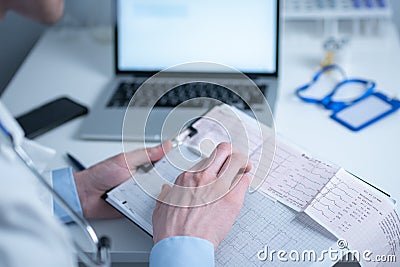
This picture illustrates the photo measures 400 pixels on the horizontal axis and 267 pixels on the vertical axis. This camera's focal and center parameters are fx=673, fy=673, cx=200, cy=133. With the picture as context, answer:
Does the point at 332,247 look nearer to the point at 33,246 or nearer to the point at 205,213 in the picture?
the point at 205,213

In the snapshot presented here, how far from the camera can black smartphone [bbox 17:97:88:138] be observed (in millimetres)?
1235

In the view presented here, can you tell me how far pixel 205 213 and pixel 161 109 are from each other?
1.25 feet

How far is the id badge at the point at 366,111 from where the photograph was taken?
1.20 m

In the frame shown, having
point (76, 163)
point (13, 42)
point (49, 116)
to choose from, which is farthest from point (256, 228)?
point (13, 42)

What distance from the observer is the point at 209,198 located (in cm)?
93

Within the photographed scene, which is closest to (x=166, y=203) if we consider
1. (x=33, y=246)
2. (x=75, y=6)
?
(x=33, y=246)

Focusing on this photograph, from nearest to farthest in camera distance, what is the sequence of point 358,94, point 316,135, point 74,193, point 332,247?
point 332,247 < point 74,193 < point 316,135 < point 358,94

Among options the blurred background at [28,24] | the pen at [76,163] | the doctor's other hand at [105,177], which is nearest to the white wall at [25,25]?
the blurred background at [28,24]

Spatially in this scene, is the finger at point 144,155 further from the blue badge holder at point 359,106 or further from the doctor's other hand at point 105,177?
the blue badge holder at point 359,106

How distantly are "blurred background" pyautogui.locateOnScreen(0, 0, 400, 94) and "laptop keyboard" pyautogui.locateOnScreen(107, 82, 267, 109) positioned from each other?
344 millimetres

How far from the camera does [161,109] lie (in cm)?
125

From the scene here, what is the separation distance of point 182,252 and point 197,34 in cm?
60

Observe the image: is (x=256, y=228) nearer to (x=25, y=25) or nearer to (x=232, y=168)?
(x=232, y=168)

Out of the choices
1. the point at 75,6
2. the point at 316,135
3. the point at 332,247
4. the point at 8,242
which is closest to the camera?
the point at 8,242
